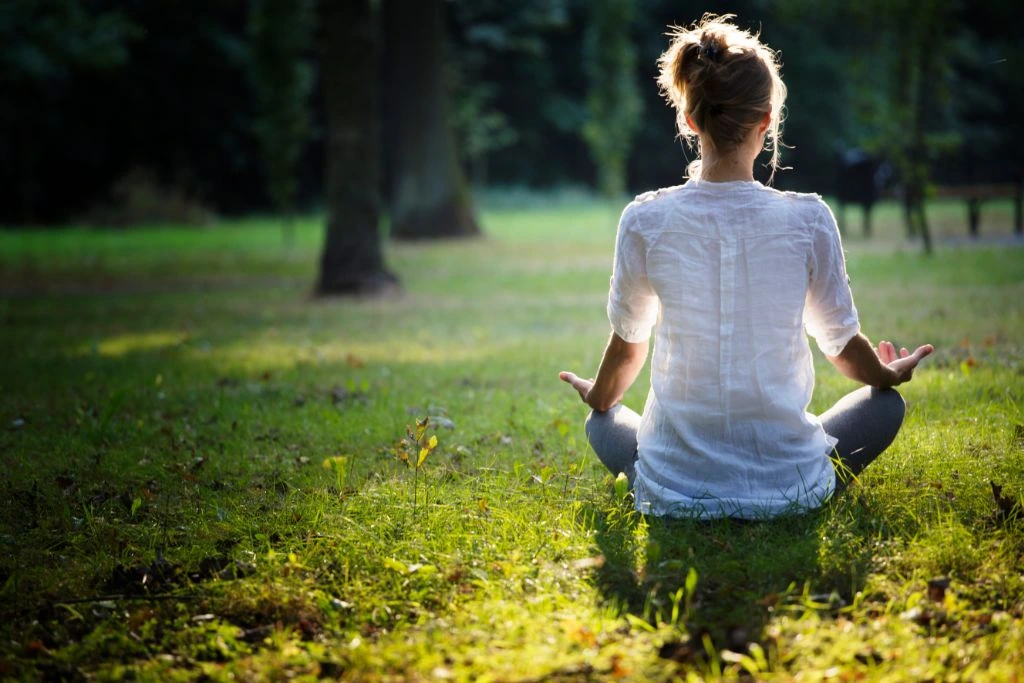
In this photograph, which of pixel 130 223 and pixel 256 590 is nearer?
pixel 256 590

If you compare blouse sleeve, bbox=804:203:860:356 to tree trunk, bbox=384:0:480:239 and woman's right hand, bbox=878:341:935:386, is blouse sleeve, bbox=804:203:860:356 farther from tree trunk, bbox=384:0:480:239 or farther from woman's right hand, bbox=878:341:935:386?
tree trunk, bbox=384:0:480:239

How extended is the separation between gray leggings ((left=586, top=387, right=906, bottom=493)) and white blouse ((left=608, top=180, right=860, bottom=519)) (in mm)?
241

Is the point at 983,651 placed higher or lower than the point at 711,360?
lower

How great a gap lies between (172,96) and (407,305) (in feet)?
85.9

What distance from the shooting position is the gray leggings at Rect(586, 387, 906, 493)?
3.69 meters

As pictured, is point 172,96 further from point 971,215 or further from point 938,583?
point 938,583

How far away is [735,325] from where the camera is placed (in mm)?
3332

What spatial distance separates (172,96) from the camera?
35.0 m

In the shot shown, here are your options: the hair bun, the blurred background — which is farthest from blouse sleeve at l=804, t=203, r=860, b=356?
the blurred background

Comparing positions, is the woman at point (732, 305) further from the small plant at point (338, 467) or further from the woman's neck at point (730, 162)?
the small plant at point (338, 467)

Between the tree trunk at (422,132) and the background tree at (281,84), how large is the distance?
2.44m

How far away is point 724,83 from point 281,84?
2342 centimetres

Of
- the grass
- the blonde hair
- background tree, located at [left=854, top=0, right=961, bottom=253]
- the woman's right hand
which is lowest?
the grass

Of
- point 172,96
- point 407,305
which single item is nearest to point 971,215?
point 407,305
